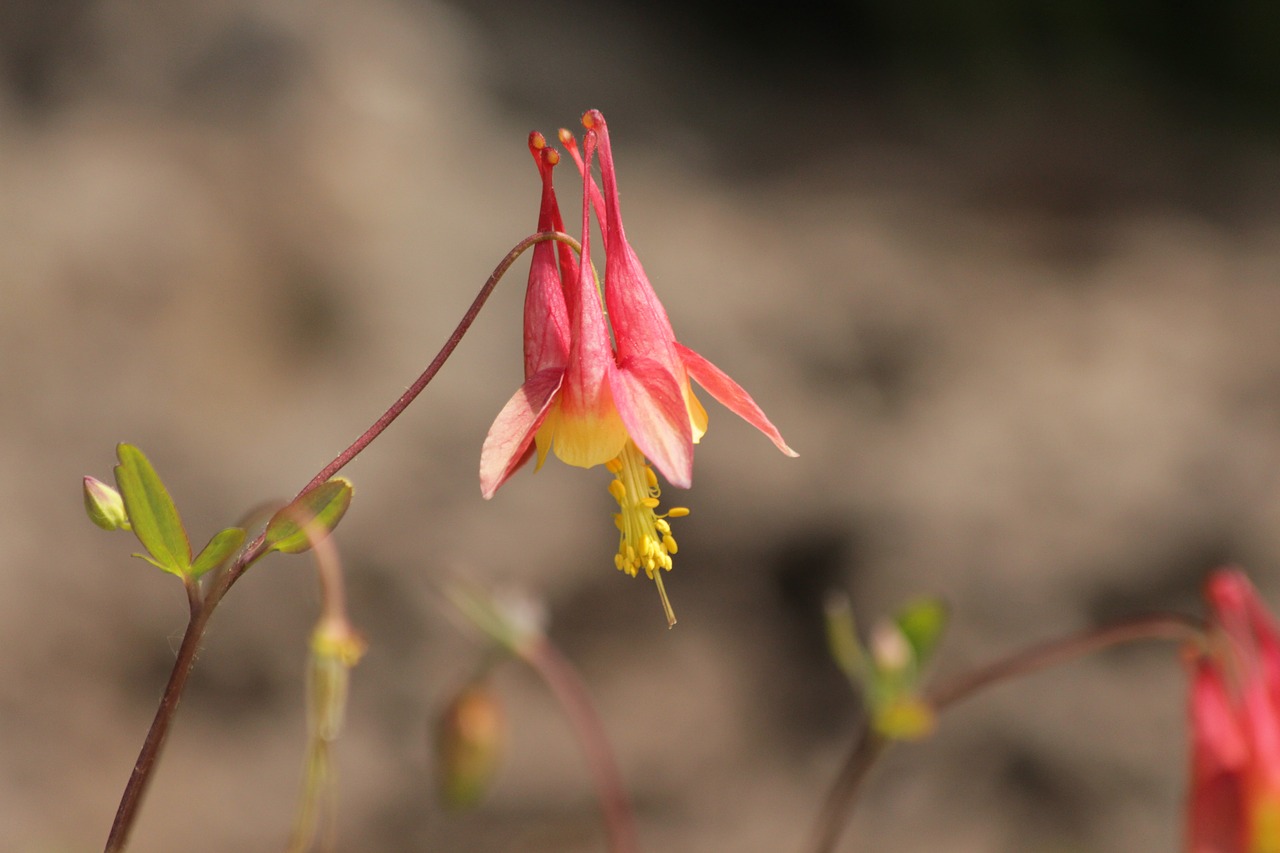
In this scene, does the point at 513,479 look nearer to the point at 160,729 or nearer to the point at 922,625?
the point at 922,625

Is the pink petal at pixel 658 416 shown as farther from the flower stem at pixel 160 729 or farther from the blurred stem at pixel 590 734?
the blurred stem at pixel 590 734

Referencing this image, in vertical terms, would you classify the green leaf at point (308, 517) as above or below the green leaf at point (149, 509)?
below

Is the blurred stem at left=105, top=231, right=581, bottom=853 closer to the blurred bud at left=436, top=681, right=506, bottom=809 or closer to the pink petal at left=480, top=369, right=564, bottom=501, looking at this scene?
the pink petal at left=480, top=369, right=564, bottom=501

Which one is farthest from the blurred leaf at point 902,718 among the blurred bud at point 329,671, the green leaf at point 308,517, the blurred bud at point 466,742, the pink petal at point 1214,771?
the green leaf at point 308,517

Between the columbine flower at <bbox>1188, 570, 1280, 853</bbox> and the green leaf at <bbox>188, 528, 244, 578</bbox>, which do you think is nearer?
the green leaf at <bbox>188, 528, 244, 578</bbox>

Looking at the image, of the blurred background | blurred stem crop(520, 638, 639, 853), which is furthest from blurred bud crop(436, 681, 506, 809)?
the blurred background

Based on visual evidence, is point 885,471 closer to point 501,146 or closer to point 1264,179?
point 501,146
